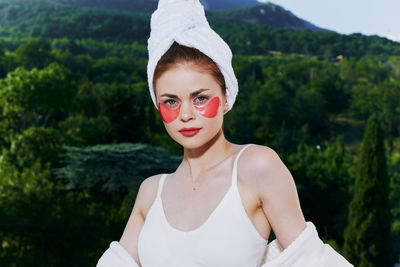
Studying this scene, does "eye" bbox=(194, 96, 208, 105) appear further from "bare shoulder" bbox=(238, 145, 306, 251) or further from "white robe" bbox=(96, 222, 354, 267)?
"white robe" bbox=(96, 222, 354, 267)

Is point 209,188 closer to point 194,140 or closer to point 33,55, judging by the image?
point 194,140

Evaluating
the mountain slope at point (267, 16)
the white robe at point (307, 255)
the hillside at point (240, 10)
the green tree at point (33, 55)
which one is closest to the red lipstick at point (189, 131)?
the white robe at point (307, 255)

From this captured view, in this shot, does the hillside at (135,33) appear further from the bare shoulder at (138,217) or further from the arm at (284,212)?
the arm at (284,212)

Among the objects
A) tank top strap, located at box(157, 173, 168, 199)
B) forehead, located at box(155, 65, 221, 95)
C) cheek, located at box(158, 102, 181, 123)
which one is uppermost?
forehead, located at box(155, 65, 221, 95)

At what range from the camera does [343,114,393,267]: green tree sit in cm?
1595

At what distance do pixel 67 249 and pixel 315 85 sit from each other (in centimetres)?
2612

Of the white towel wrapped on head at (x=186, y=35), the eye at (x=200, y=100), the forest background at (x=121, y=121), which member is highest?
the white towel wrapped on head at (x=186, y=35)

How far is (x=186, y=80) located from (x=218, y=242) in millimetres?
511

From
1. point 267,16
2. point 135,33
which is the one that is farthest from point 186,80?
point 267,16

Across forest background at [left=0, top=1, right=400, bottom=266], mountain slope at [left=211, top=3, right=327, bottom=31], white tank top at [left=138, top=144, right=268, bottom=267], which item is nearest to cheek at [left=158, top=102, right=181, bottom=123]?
white tank top at [left=138, top=144, right=268, bottom=267]

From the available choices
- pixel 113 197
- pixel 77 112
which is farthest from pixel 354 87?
pixel 113 197

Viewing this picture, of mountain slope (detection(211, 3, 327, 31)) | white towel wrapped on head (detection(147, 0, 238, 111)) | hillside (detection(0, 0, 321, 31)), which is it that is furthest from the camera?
mountain slope (detection(211, 3, 327, 31))

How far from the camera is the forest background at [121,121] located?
15797mm

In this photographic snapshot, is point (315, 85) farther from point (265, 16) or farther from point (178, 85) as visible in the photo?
point (178, 85)
